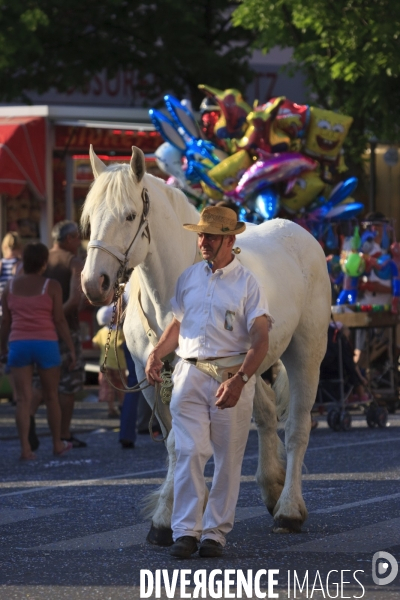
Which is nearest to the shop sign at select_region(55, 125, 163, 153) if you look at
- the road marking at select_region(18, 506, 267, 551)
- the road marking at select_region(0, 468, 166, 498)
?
the road marking at select_region(0, 468, 166, 498)

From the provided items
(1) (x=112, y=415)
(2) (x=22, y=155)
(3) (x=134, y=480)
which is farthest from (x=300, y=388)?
(2) (x=22, y=155)

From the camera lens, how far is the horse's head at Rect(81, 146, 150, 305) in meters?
7.12

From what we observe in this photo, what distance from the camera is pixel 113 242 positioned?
7242 mm

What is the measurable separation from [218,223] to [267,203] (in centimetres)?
880

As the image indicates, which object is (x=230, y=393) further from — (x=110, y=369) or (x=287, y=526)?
(x=110, y=369)

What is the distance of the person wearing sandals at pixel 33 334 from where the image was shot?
12516mm

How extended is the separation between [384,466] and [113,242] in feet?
15.4

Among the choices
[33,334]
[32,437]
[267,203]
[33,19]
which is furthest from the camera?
[33,19]

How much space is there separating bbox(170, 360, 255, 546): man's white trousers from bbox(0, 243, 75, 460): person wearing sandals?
564cm

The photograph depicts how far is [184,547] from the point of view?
6871 mm

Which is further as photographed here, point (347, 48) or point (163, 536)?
point (347, 48)

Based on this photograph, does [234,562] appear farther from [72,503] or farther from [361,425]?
[361,425]

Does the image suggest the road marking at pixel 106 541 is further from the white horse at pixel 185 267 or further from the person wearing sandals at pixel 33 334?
the person wearing sandals at pixel 33 334

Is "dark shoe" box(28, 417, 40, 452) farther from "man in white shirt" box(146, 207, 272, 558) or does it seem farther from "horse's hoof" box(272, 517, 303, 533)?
"man in white shirt" box(146, 207, 272, 558)
